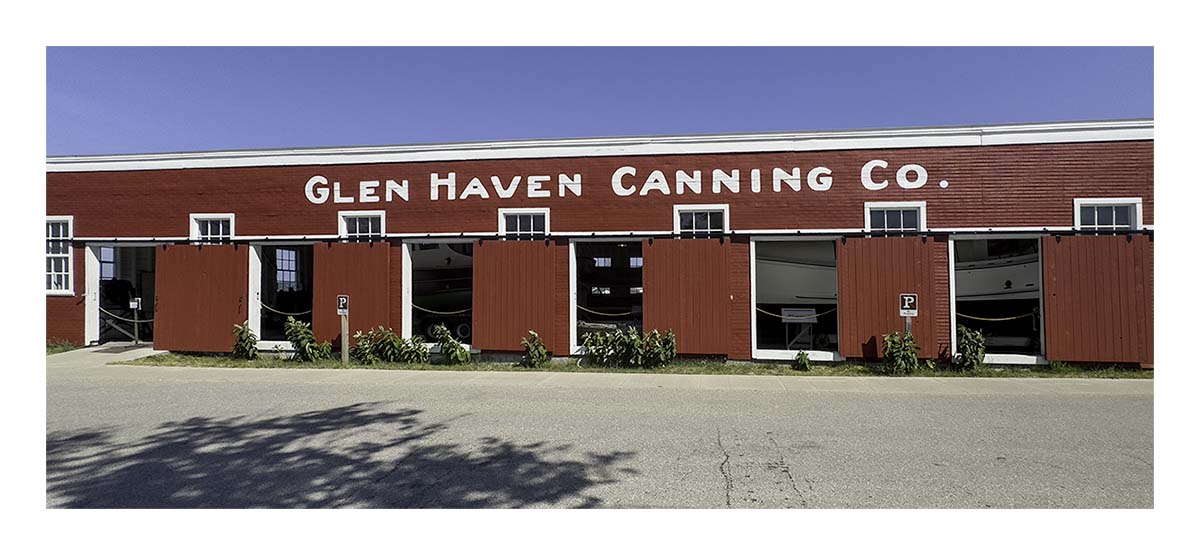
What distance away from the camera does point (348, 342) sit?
45.6 ft

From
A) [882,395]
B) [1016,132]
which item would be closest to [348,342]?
[882,395]

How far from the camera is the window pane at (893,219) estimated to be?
13305mm

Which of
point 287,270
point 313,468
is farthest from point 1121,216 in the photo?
point 287,270

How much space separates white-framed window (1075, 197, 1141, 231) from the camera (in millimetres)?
12531

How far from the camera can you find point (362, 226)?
1488 centimetres

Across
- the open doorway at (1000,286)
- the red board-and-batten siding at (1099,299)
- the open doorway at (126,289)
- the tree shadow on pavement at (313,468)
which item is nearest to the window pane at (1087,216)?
the red board-and-batten siding at (1099,299)

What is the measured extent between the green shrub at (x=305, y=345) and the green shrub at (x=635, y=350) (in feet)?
19.8

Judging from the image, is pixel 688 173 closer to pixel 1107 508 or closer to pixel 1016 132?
pixel 1016 132

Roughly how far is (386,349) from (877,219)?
11.0m

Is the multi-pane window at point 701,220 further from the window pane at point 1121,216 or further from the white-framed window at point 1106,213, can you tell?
the window pane at point 1121,216

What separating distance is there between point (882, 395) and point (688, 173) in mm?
6328

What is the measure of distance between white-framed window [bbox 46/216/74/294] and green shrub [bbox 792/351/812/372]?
1779 centimetres

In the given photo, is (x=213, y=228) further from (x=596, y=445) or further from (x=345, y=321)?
(x=596, y=445)

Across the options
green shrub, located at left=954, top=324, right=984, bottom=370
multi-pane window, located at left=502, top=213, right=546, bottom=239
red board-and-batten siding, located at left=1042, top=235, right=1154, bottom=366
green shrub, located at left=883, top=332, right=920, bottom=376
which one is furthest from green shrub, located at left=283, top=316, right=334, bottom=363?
red board-and-batten siding, located at left=1042, top=235, right=1154, bottom=366
